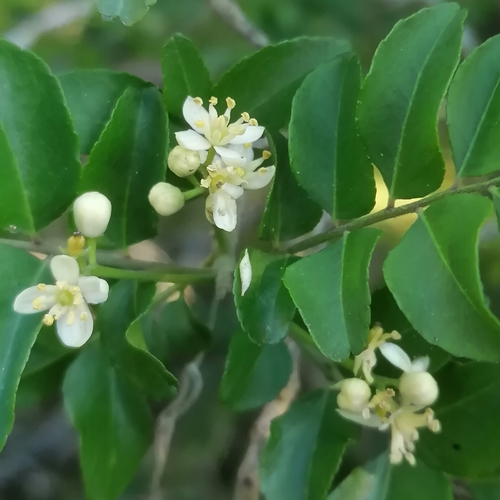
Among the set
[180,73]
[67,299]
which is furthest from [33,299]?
[180,73]

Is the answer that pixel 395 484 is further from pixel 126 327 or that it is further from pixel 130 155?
pixel 130 155

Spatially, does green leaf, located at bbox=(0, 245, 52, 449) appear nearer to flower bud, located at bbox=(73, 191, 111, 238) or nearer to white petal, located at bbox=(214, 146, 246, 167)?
flower bud, located at bbox=(73, 191, 111, 238)

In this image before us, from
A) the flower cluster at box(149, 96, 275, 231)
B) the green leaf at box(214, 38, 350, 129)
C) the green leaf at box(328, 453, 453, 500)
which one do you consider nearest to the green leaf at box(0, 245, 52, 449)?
the flower cluster at box(149, 96, 275, 231)

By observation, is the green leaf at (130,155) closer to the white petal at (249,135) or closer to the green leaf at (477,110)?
the white petal at (249,135)

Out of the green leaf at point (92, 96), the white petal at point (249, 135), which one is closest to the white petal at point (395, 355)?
the white petal at point (249, 135)

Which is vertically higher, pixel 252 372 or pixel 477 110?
pixel 477 110

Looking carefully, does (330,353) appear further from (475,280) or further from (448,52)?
(448,52)
